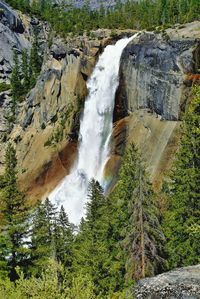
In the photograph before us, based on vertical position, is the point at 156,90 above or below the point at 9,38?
below

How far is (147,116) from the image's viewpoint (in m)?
58.8

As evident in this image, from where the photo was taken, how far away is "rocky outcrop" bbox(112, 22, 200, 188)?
5328 centimetres

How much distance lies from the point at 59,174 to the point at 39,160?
212 inches

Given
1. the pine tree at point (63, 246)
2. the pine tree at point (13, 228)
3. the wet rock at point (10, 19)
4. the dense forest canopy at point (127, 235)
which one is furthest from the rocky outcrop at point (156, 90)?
the wet rock at point (10, 19)

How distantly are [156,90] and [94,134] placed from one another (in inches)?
517

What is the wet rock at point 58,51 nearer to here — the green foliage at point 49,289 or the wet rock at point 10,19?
the wet rock at point 10,19

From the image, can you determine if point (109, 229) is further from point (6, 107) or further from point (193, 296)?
point (6, 107)

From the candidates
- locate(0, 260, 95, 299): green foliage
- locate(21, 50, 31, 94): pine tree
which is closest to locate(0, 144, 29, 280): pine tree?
locate(0, 260, 95, 299): green foliage

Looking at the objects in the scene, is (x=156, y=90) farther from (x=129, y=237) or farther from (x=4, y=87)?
(x=4, y=87)

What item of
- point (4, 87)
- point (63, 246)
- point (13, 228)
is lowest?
point (13, 228)

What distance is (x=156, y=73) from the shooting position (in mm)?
57469

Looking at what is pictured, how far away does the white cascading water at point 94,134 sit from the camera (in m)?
64.1

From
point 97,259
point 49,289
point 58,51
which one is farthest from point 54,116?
point 49,289

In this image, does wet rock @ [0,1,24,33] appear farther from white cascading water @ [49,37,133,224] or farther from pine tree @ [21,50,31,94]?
white cascading water @ [49,37,133,224]
